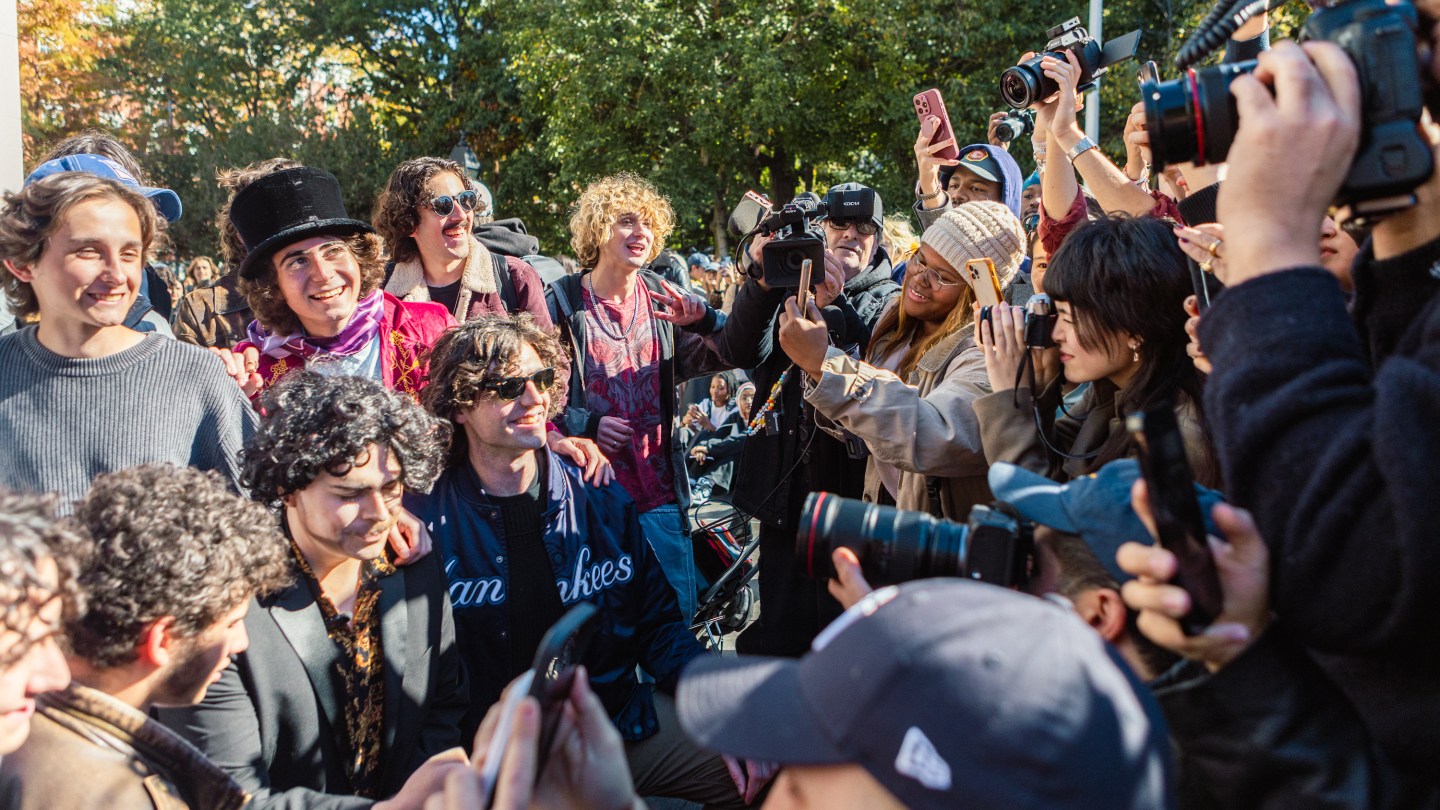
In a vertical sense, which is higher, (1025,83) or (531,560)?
(1025,83)

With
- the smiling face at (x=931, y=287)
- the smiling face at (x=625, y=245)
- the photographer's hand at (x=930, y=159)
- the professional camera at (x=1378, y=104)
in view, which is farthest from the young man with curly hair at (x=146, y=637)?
the photographer's hand at (x=930, y=159)

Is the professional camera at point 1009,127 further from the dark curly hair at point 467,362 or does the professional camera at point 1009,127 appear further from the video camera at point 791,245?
the dark curly hair at point 467,362

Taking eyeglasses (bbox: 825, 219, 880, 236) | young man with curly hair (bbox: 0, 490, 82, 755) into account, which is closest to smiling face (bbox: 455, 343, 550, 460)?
young man with curly hair (bbox: 0, 490, 82, 755)

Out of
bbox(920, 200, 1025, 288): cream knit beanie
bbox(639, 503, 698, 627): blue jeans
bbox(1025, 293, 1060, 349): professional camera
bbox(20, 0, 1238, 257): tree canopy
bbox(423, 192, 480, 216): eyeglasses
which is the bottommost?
bbox(639, 503, 698, 627): blue jeans

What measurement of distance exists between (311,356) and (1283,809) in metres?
2.92

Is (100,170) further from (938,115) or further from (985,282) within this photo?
(938,115)

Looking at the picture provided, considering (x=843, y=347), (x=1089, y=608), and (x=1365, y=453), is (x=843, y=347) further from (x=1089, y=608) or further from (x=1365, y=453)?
(x=1365, y=453)

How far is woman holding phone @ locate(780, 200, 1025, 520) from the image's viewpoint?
2.76m

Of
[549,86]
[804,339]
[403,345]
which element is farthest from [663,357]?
[549,86]

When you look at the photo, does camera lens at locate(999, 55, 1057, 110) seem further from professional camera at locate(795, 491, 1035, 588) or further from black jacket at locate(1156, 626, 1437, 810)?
black jacket at locate(1156, 626, 1437, 810)

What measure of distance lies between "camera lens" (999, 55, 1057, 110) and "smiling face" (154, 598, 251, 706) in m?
2.94

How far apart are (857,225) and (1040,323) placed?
200 centimetres

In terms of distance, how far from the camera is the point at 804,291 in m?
3.18

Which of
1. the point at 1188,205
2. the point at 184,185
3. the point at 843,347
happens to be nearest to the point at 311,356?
the point at 843,347
